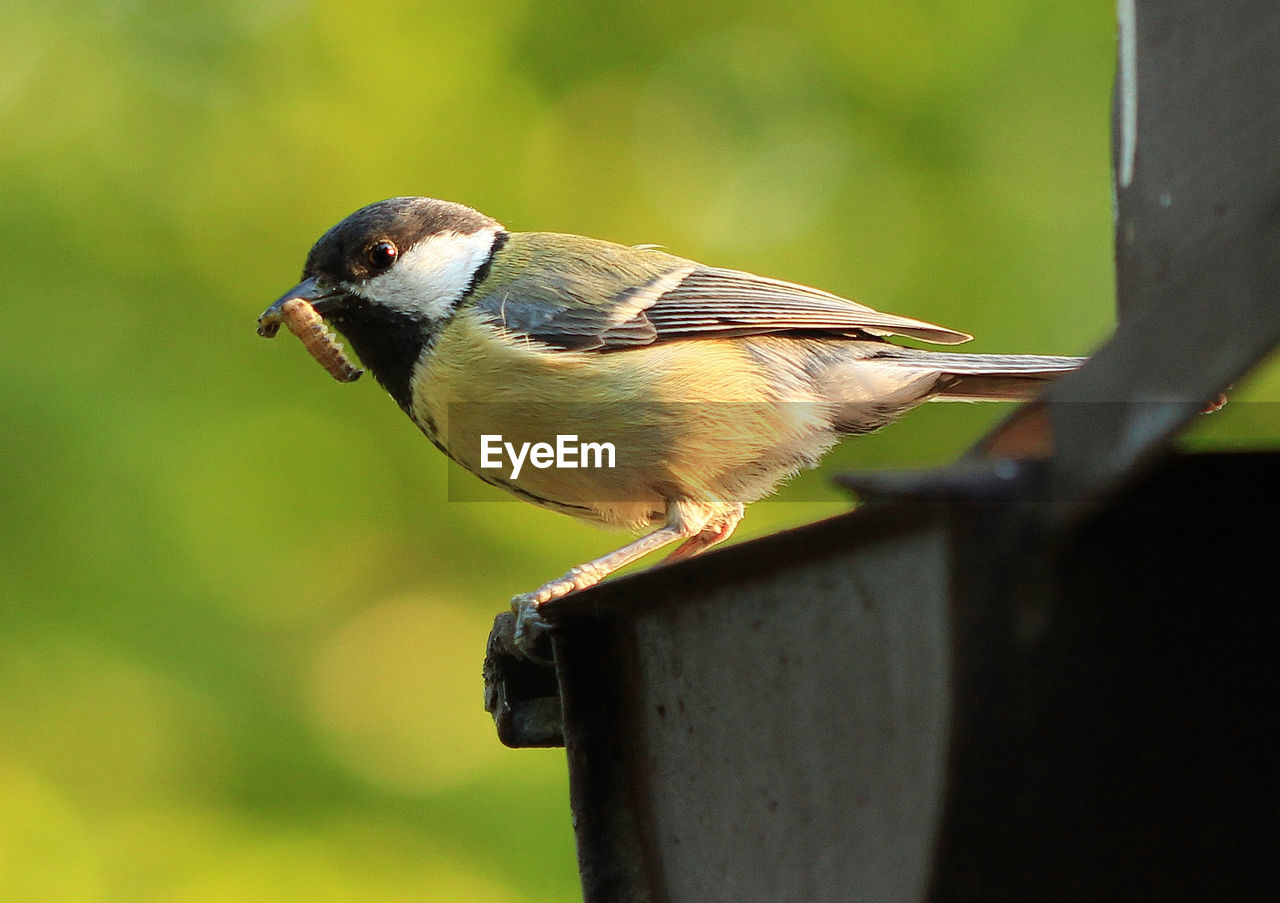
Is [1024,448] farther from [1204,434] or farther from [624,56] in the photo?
[624,56]

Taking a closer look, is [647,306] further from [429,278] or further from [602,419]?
[429,278]

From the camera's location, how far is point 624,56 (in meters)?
3.85

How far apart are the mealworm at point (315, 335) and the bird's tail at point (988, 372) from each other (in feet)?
3.53

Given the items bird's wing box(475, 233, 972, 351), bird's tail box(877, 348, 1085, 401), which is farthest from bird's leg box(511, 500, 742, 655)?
bird's tail box(877, 348, 1085, 401)

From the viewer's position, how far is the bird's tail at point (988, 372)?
221 centimetres

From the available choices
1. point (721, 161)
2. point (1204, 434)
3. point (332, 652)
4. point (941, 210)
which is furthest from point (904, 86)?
point (1204, 434)

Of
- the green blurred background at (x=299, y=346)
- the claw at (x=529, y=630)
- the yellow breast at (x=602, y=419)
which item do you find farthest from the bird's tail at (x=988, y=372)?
the claw at (x=529, y=630)

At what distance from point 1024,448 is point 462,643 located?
3.02 meters

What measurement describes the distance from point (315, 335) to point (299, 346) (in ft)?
3.38

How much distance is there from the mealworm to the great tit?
0.02 m

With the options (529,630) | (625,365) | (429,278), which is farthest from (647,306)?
(529,630)

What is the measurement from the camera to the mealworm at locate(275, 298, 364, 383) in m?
2.52

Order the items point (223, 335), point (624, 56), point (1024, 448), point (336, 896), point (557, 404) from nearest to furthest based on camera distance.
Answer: point (1024, 448) < point (557, 404) < point (336, 896) < point (223, 335) < point (624, 56)

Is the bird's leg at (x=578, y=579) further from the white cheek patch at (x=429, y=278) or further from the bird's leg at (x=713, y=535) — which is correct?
the white cheek patch at (x=429, y=278)
